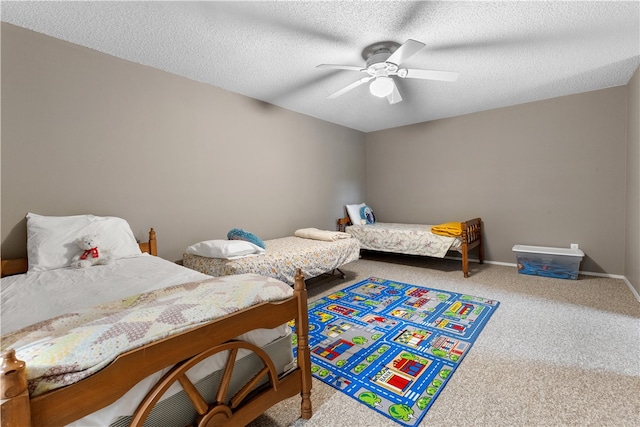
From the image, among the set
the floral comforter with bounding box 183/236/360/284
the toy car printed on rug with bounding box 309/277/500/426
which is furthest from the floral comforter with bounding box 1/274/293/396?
the floral comforter with bounding box 183/236/360/284

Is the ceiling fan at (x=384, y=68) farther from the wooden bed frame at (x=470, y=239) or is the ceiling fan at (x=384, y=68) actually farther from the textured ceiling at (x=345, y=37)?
the wooden bed frame at (x=470, y=239)

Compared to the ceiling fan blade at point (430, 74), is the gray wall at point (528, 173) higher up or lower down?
lower down

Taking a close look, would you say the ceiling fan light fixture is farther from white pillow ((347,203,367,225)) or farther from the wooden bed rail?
white pillow ((347,203,367,225))

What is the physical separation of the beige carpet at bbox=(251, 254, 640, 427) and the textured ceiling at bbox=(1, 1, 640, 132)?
7.58 ft

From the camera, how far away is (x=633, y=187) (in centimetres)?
304

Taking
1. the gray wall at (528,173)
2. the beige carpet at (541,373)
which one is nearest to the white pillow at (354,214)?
the gray wall at (528,173)

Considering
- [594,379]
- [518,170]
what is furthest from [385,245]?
[594,379]

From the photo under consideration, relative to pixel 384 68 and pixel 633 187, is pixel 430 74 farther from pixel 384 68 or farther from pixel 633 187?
pixel 633 187

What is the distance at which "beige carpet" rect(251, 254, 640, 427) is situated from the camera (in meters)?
1.43

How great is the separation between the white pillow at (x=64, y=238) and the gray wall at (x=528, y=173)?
428cm

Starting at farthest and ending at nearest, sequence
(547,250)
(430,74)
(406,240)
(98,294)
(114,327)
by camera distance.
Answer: (406,240), (547,250), (430,74), (98,294), (114,327)

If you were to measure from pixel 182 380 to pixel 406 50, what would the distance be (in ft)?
7.61

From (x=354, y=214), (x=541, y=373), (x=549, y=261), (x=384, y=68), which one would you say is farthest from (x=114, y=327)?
(x=549, y=261)

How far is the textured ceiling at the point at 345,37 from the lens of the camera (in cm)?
192
